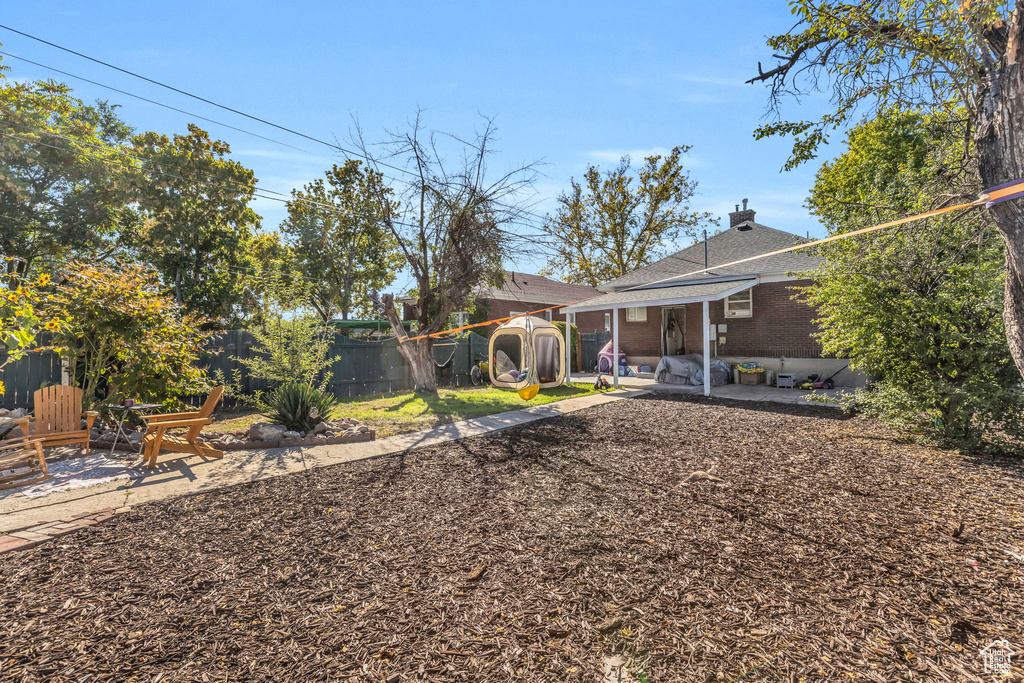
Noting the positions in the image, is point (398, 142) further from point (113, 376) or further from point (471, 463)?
point (471, 463)

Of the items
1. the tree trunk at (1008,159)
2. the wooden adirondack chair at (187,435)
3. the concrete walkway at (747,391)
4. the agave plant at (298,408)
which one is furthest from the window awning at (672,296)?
the wooden adirondack chair at (187,435)

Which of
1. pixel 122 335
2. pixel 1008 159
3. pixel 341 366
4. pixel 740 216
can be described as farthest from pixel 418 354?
pixel 740 216

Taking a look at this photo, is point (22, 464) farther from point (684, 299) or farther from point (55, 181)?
point (55, 181)

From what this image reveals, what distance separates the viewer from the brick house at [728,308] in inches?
569

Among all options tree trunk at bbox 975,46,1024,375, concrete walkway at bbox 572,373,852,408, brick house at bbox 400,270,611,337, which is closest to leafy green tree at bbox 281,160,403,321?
brick house at bbox 400,270,611,337

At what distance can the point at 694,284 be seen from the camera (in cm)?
1595

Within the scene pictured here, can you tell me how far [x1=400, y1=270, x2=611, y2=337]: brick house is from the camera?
22.9 meters

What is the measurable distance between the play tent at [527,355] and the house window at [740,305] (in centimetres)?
582

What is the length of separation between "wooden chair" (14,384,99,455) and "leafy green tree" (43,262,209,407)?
0.80 m

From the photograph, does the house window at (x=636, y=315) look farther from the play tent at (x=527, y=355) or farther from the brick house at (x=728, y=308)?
the play tent at (x=527, y=355)

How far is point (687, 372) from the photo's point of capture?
1527 centimetres

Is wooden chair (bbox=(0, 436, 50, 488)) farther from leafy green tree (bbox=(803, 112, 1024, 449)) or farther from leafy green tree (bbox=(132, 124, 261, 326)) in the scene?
leafy green tree (bbox=(132, 124, 261, 326))

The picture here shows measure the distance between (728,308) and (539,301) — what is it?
12492 mm

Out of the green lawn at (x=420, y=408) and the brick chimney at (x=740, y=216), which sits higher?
the brick chimney at (x=740, y=216)
